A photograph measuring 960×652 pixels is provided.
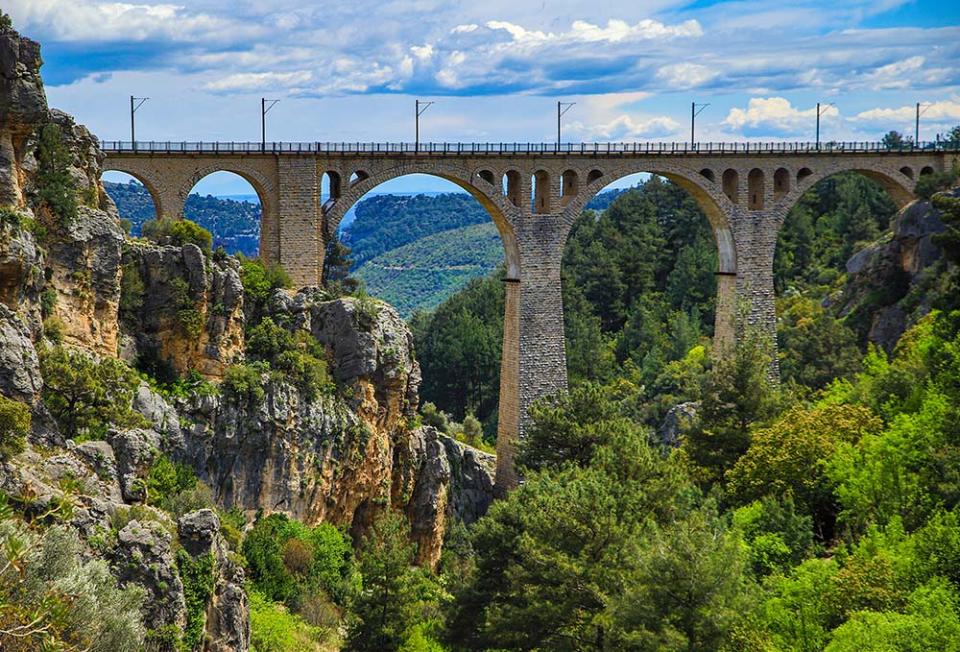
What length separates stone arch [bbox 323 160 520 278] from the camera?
1727 inches

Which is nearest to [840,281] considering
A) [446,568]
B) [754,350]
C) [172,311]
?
[754,350]

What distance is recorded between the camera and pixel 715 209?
5091 centimetres

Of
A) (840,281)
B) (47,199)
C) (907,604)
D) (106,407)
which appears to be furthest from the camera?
(840,281)

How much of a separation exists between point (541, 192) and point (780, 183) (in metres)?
12.4

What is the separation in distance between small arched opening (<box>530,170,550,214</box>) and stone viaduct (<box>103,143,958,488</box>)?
2.0 inches

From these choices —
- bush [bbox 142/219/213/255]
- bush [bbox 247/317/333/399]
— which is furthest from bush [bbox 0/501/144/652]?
bush [bbox 247/317/333/399]

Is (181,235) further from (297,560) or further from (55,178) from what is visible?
(297,560)

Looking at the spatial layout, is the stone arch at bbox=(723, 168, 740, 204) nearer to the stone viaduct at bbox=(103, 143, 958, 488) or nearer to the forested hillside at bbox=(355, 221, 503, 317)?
the stone viaduct at bbox=(103, 143, 958, 488)

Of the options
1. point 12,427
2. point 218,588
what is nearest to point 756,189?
point 218,588

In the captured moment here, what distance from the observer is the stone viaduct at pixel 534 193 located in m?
42.6

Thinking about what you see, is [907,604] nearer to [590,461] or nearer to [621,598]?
[621,598]

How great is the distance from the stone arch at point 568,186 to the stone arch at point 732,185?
735 cm

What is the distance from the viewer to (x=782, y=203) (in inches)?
2053

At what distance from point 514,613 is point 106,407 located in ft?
36.0
